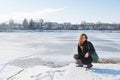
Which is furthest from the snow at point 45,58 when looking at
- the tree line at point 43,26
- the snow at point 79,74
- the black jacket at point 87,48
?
the tree line at point 43,26

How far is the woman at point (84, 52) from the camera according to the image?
6.83 metres

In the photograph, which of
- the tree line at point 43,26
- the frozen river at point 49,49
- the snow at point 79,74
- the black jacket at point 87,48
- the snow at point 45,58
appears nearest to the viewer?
the snow at point 79,74

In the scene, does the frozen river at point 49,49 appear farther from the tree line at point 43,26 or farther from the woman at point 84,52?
the tree line at point 43,26

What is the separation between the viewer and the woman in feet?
22.4

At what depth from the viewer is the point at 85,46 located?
6984 millimetres

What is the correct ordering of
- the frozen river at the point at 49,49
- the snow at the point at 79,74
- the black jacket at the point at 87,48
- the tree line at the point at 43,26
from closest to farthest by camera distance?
the snow at the point at 79,74 < the black jacket at the point at 87,48 < the frozen river at the point at 49,49 < the tree line at the point at 43,26

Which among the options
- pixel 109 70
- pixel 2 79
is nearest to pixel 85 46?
pixel 109 70

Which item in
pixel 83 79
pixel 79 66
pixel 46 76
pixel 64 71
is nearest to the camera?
pixel 83 79

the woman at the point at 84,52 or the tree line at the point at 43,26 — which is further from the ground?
the woman at the point at 84,52

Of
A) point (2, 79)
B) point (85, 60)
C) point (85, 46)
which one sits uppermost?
point (85, 46)

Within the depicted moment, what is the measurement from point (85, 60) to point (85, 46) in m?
0.44

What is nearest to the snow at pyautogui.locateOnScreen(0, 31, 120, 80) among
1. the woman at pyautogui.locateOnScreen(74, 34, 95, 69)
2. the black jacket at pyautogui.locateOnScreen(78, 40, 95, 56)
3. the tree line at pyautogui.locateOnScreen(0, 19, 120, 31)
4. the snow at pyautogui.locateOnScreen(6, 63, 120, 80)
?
the snow at pyautogui.locateOnScreen(6, 63, 120, 80)

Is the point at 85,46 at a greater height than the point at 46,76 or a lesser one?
greater

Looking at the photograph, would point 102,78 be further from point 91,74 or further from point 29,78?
point 29,78
